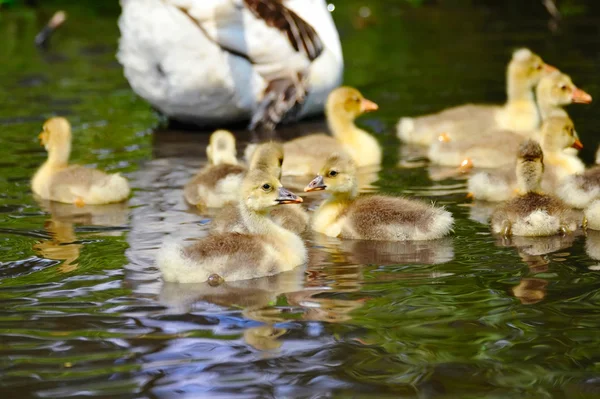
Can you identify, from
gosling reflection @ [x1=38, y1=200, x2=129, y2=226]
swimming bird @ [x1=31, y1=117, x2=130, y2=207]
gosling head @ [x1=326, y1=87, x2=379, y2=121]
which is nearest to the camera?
gosling reflection @ [x1=38, y1=200, x2=129, y2=226]

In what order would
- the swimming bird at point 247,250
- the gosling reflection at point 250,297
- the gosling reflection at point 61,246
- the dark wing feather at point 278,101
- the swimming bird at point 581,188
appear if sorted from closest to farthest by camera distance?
the gosling reflection at point 250,297 < the swimming bird at point 247,250 < the gosling reflection at point 61,246 < the swimming bird at point 581,188 < the dark wing feather at point 278,101

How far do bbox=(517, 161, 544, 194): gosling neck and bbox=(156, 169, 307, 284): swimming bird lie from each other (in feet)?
5.54

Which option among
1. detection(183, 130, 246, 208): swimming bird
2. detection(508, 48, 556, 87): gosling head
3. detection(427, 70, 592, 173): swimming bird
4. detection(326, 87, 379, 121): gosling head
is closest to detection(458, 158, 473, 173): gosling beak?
detection(427, 70, 592, 173): swimming bird

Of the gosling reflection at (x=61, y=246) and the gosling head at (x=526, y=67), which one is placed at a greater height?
the gosling head at (x=526, y=67)

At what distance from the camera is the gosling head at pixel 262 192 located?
269 inches

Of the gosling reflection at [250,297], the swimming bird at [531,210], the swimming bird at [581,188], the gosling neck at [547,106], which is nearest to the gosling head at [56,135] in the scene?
the gosling reflection at [250,297]

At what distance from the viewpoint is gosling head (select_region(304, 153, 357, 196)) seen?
7.64 metres

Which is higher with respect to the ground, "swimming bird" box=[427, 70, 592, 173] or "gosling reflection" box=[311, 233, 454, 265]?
"swimming bird" box=[427, 70, 592, 173]

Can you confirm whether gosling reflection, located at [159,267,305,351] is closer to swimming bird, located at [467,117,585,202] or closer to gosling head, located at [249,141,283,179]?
gosling head, located at [249,141,283,179]

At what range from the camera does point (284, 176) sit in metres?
10.1

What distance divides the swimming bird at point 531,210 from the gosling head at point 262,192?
1509 millimetres

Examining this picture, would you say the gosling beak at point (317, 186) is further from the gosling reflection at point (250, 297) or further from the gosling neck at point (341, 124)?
the gosling neck at point (341, 124)

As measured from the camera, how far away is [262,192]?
6.85 m

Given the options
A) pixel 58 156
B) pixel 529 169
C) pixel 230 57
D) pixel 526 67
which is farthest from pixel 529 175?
pixel 230 57
